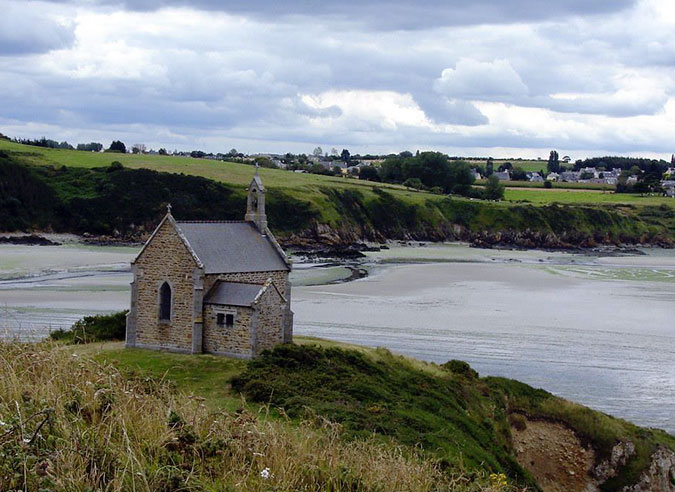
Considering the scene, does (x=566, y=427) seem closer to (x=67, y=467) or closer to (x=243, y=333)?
(x=243, y=333)

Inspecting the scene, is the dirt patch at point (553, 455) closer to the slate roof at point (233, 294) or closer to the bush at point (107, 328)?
the slate roof at point (233, 294)

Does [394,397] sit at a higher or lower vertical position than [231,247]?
lower

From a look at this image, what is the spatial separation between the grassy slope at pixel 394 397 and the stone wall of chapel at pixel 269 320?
111 cm

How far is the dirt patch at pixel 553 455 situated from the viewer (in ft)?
98.2

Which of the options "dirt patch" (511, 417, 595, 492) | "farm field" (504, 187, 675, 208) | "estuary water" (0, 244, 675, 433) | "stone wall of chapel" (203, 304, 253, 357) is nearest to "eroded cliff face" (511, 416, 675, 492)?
"dirt patch" (511, 417, 595, 492)

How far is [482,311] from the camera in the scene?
58406mm

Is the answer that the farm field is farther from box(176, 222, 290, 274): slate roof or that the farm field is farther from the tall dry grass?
the tall dry grass

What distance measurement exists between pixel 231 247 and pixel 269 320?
15.3 feet

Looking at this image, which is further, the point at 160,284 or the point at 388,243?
the point at 388,243

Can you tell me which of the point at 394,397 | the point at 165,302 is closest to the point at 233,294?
the point at 165,302

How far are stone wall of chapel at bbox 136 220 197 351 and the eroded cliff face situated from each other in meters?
13.2

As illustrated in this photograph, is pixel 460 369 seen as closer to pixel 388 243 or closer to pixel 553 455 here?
pixel 553 455

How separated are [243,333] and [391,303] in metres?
30.1

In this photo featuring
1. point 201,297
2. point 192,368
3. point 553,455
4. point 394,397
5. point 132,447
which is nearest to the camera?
point 132,447
